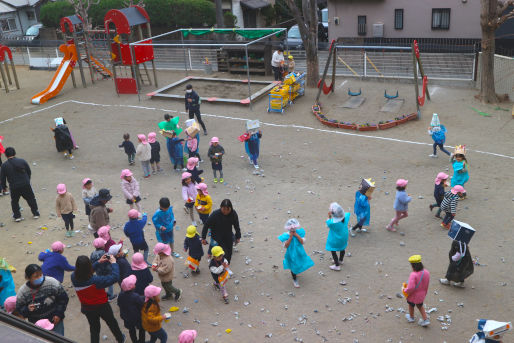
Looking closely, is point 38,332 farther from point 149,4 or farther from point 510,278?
point 149,4

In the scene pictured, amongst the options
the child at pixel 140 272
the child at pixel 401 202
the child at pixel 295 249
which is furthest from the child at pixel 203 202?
the child at pixel 401 202

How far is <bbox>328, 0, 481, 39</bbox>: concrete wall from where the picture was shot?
3066cm

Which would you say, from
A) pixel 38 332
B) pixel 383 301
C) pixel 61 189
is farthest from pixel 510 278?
pixel 61 189

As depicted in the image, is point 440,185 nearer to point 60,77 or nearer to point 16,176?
point 16,176

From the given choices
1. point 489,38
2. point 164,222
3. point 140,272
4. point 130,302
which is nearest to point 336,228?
point 164,222

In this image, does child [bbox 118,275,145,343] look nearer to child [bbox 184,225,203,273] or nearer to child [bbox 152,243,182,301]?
child [bbox 152,243,182,301]

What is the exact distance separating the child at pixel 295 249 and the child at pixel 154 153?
657 centimetres

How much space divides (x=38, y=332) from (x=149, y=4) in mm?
37168

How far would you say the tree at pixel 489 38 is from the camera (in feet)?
58.2

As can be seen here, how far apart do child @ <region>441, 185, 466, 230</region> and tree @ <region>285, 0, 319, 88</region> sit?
1295 centimetres

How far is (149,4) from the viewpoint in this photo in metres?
37.8

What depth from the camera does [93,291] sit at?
24.6 feet

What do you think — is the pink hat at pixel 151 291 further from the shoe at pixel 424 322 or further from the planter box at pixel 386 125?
the planter box at pixel 386 125

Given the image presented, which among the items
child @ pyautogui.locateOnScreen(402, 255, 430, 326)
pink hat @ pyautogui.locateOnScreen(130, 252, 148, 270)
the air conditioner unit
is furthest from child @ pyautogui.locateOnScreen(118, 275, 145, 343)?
the air conditioner unit
